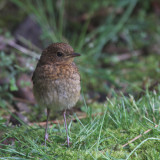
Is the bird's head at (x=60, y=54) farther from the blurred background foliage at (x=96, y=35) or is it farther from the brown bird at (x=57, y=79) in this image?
the blurred background foliage at (x=96, y=35)

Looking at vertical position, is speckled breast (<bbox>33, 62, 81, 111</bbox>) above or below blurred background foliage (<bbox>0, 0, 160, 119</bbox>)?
below

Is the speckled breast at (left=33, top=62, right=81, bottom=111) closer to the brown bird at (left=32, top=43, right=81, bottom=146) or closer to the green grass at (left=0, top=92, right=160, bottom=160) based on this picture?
the brown bird at (left=32, top=43, right=81, bottom=146)

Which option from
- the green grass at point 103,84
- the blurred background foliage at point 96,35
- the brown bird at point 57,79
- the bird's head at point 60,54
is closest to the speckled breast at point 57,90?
the brown bird at point 57,79

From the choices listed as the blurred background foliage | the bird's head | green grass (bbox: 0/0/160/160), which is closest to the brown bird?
the bird's head

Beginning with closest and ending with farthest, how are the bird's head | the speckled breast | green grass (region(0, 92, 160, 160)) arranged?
green grass (region(0, 92, 160, 160)), the speckled breast, the bird's head

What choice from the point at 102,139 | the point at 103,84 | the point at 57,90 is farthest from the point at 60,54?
the point at 103,84

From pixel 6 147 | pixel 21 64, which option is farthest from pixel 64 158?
pixel 21 64
